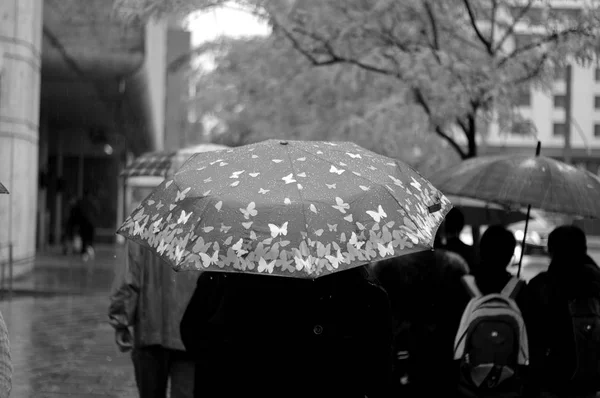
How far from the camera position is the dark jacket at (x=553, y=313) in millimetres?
5711

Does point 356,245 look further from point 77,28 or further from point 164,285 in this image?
point 77,28

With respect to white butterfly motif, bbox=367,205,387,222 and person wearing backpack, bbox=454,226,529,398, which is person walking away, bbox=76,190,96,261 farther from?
white butterfly motif, bbox=367,205,387,222

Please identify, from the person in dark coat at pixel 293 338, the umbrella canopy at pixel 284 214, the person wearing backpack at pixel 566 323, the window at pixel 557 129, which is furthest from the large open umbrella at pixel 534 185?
the window at pixel 557 129

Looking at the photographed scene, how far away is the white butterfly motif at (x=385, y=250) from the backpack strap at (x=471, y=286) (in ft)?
7.39

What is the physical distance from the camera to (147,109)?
A: 34562 millimetres

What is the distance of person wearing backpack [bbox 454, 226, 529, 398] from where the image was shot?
18.3 feet

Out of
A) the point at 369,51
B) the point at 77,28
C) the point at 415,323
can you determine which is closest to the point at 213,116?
the point at 77,28

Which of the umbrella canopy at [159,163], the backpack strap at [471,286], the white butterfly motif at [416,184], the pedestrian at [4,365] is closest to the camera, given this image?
the pedestrian at [4,365]

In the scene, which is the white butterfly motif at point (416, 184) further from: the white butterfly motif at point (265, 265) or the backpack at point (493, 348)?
the backpack at point (493, 348)

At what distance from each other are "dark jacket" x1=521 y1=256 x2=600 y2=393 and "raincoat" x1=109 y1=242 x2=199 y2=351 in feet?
7.07

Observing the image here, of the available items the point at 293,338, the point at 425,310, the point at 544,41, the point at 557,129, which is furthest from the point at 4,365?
the point at 557,129

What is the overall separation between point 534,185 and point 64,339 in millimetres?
7827

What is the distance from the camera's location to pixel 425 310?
267 inches

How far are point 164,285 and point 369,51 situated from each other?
20.8ft
